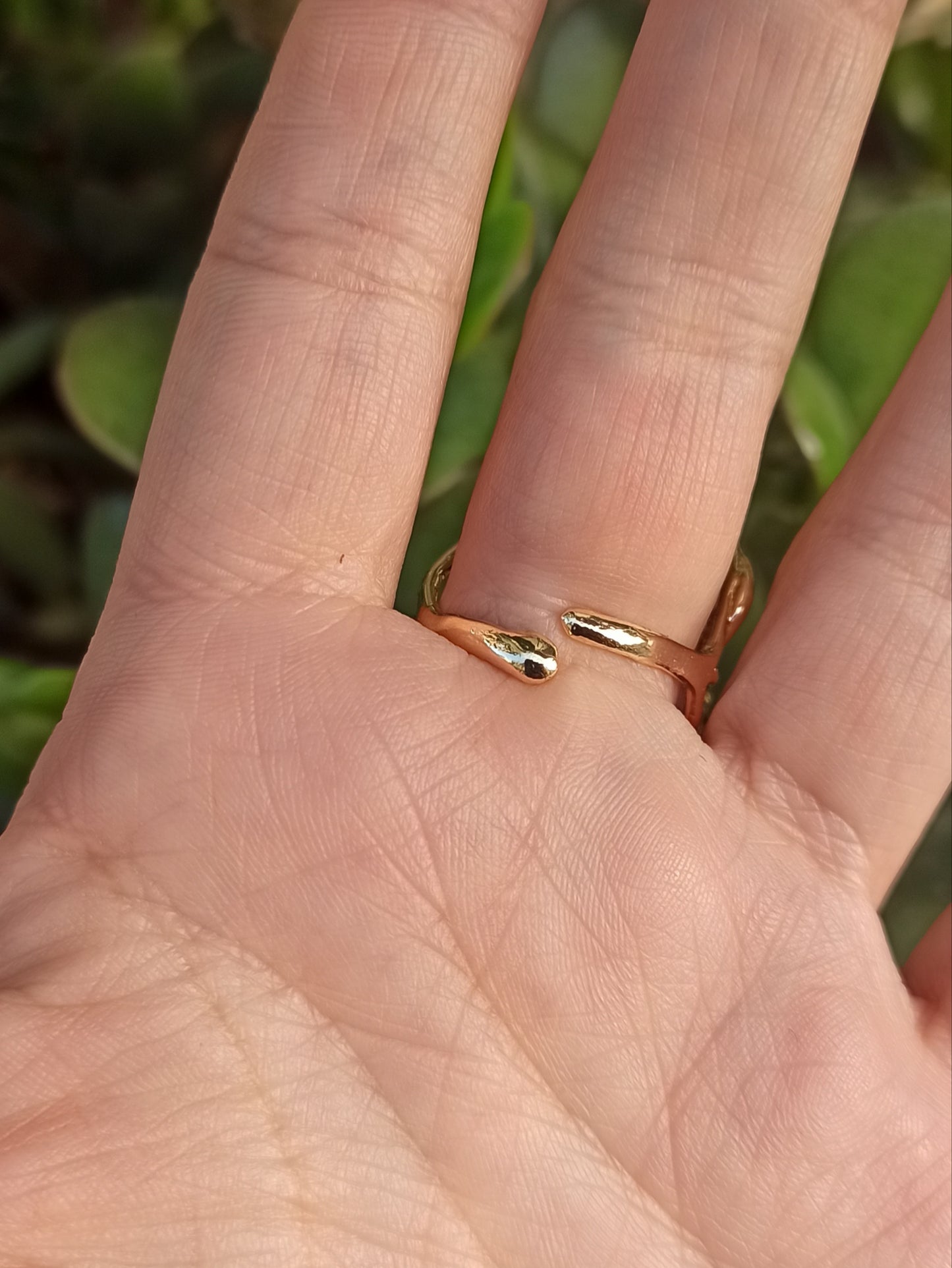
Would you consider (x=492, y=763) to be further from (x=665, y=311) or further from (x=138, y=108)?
(x=138, y=108)

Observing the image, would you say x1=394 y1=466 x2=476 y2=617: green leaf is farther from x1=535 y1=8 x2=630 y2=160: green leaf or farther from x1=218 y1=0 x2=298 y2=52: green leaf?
x1=218 y1=0 x2=298 y2=52: green leaf

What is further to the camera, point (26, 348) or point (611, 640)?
point (26, 348)

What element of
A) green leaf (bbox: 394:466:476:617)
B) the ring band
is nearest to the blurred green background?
green leaf (bbox: 394:466:476:617)

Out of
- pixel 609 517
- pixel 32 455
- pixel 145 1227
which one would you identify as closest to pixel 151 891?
pixel 145 1227

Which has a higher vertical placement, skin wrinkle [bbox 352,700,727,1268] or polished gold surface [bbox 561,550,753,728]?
polished gold surface [bbox 561,550,753,728]

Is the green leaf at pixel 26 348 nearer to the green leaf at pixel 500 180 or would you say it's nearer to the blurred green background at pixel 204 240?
the blurred green background at pixel 204 240

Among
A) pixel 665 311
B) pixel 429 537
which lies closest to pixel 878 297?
pixel 665 311
